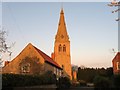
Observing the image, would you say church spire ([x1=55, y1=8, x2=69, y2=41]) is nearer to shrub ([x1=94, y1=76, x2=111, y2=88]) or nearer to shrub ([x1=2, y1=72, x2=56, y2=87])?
shrub ([x1=2, y1=72, x2=56, y2=87])

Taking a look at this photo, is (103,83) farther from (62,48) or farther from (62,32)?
(62,32)

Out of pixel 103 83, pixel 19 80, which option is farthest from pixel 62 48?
pixel 19 80

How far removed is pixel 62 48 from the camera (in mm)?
81938

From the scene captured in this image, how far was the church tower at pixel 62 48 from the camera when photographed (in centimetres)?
7838

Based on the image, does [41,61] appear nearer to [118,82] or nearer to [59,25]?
[118,82]

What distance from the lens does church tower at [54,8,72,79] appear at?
7838 cm

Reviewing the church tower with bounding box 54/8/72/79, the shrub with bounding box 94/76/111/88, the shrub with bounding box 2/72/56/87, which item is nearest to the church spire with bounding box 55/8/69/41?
the church tower with bounding box 54/8/72/79

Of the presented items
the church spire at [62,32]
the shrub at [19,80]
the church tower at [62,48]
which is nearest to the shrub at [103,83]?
the shrub at [19,80]

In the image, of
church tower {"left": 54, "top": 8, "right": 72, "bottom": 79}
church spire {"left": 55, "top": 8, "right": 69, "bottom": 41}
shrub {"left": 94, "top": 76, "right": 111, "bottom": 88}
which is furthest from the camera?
church spire {"left": 55, "top": 8, "right": 69, "bottom": 41}

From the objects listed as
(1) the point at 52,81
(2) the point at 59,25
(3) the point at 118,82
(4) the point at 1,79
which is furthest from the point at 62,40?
(4) the point at 1,79

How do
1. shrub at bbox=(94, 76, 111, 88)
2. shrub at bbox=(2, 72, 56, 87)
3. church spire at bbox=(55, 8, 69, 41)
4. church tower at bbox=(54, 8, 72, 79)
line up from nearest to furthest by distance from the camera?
shrub at bbox=(2, 72, 56, 87) < shrub at bbox=(94, 76, 111, 88) < church tower at bbox=(54, 8, 72, 79) < church spire at bbox=(55, 8, 69, 41)

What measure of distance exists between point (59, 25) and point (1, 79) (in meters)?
64.5

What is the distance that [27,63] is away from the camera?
4388 centimetres

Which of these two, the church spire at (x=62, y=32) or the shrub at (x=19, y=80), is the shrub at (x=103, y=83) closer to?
the shrub at (x=19, y=80)
